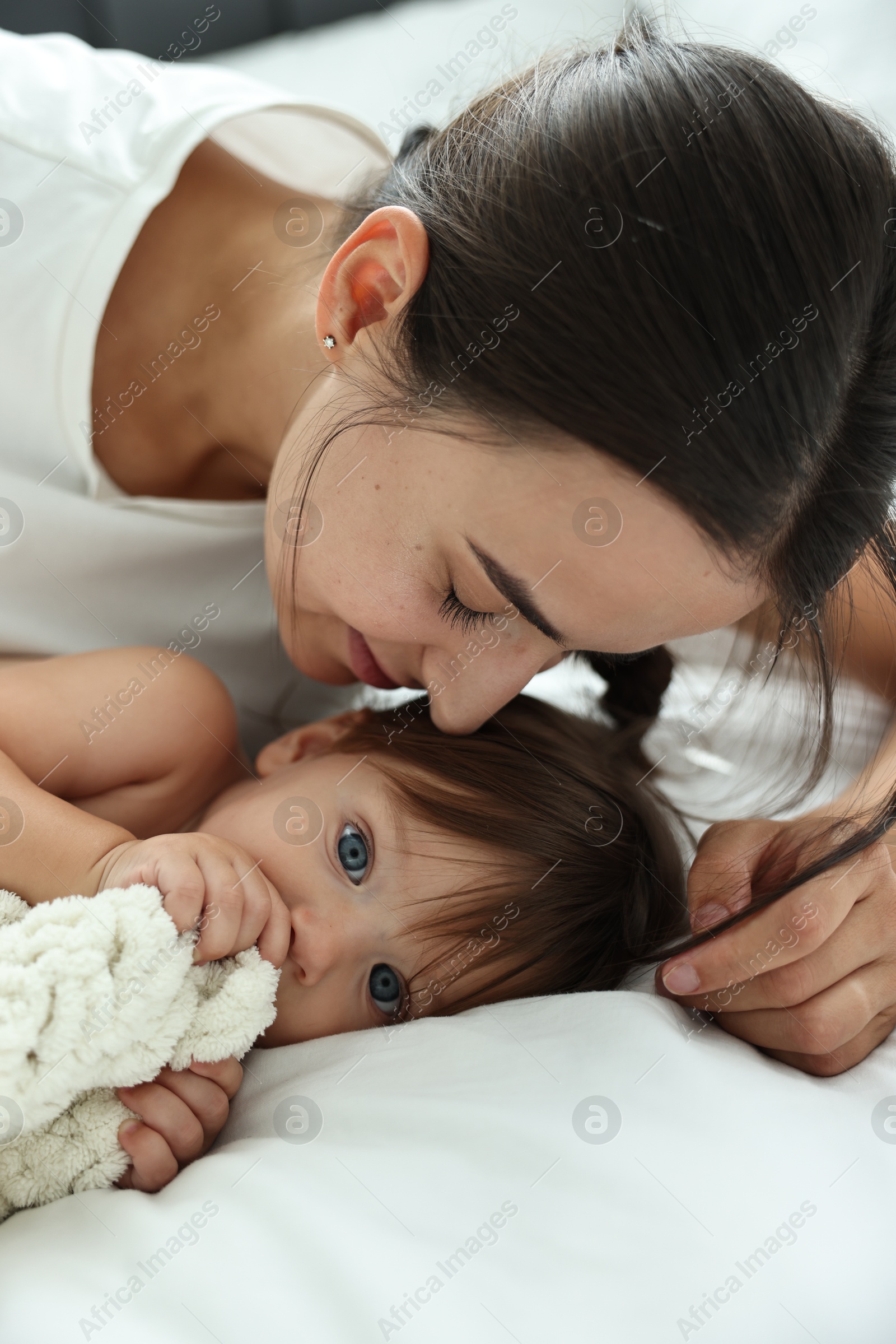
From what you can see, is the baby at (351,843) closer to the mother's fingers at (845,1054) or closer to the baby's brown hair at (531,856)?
the baby's brown hair at (531,856)

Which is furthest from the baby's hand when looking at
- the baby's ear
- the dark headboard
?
the dark headboard

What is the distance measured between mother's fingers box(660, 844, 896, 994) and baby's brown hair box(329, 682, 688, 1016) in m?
0.14

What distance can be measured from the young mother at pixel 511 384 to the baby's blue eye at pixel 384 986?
28cm

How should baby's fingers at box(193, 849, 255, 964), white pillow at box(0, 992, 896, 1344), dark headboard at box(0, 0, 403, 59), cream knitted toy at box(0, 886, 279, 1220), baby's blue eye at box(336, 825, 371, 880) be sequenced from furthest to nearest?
Result: dark headboard at box(0, 0, 403, 59), baby's blue eye at box(336, 825, 371, 880), baby's fingers at box(193, 849, 255, 964), cream knitted toy at box(0, 886, 279, 1220), white pillow at box(0, 992, 896, 1344)

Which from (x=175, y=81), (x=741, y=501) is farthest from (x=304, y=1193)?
(x=175, y=81)

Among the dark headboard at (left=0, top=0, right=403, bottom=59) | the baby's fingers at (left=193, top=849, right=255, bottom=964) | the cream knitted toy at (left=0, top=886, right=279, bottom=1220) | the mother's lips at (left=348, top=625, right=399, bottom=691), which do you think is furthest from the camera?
the dark headboard at (left=0, top=0, right=403, bottom=59)

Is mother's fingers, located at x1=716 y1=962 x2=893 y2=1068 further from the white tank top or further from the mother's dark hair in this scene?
the white tank top

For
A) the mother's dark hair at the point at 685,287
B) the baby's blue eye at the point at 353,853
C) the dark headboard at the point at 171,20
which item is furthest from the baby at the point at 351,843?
the dark headboard at the point at 171,20

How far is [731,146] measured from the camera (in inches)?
28.1

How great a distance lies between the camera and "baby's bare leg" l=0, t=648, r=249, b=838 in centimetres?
101

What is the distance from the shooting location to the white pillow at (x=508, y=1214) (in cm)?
62

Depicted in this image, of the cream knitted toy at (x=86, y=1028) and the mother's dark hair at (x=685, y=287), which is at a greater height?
the mother's dark hair at (x=685, y=287)

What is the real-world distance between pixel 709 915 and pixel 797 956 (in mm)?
93

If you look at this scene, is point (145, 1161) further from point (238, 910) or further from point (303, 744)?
point (303, 744)
